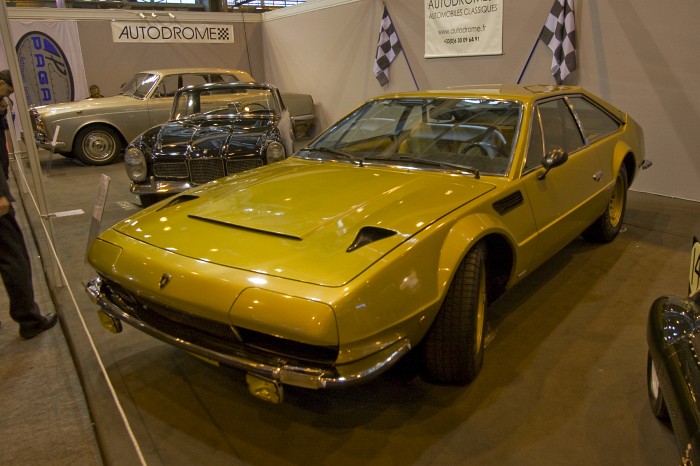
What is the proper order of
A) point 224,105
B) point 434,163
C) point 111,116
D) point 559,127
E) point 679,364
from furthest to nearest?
point 111,116 → point 224,105 → point 559,127 → point 434,163 → point 679,364

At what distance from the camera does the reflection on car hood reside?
5254 mm

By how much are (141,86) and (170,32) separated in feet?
10.4

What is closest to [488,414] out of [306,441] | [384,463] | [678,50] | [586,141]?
[384,463]

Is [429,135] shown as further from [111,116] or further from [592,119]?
[111,116]

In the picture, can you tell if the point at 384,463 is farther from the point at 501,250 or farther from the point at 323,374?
the point at 501,250

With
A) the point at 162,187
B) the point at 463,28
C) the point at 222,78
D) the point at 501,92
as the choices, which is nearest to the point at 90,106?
the point at 222,78

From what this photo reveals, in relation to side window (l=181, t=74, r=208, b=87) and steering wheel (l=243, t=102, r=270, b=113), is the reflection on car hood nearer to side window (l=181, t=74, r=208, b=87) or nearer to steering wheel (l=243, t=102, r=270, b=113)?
steering wheel (l=243, t=102, r=270, b=113)

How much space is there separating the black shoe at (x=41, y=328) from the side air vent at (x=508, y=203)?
2.65m

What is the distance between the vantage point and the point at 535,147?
3.11 m

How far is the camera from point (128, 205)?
20.1 feet

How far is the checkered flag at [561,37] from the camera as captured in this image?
244 inches

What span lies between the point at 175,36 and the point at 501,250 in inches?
429

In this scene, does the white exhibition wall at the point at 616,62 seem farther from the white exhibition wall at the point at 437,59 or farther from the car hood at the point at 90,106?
the car hood at the point at 90,106

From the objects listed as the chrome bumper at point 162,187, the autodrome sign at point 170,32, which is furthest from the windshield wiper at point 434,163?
the autodrome sign at point 170,32
